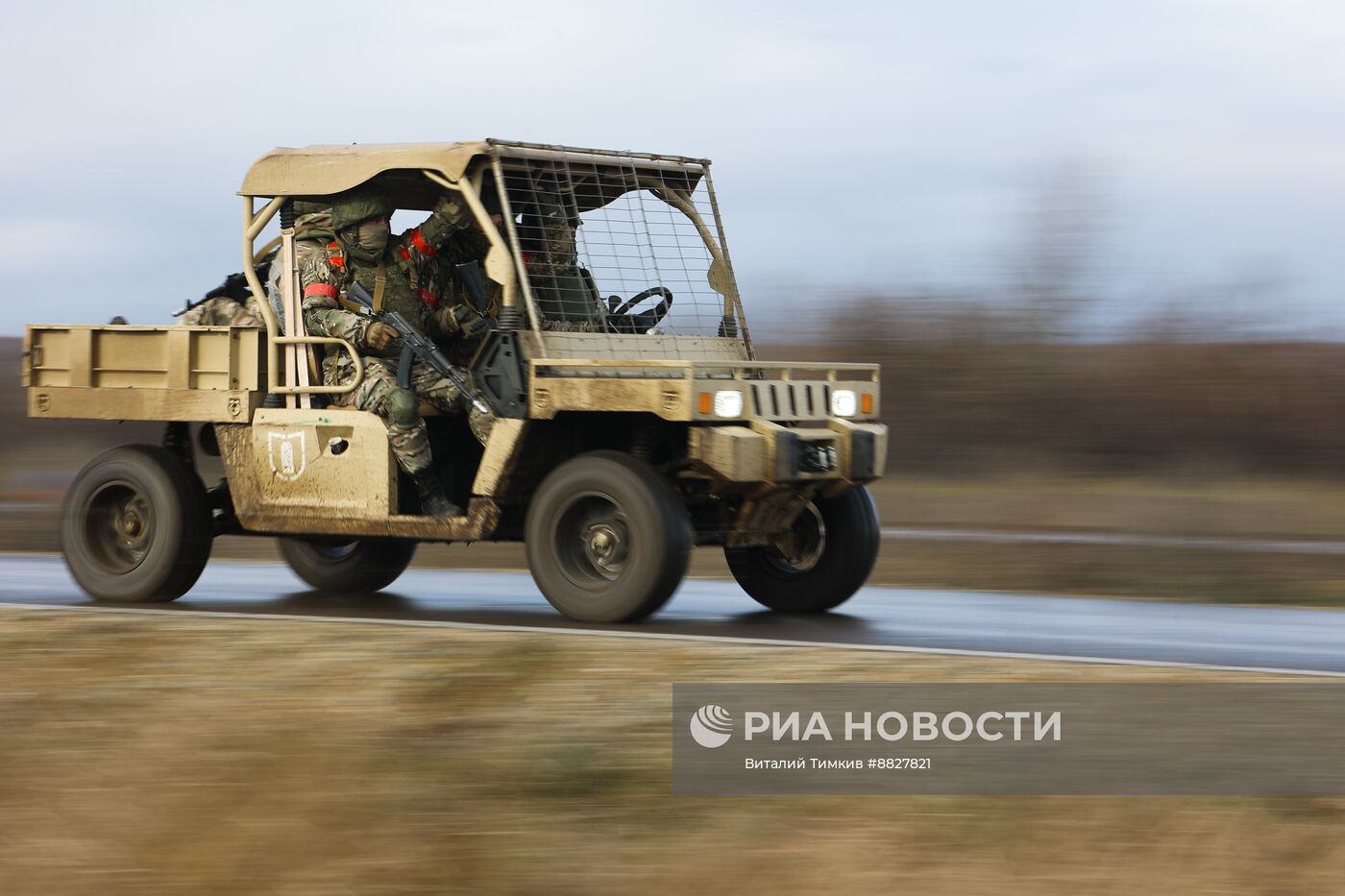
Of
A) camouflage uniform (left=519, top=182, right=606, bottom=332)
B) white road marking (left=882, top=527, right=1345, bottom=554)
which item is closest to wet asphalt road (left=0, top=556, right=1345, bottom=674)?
camouflage uniform (left=519, top=182, right=606, bottom=332)

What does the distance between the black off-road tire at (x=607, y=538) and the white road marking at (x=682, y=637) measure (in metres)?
0.23

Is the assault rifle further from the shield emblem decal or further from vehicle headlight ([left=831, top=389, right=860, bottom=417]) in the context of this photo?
vehicle headlight ([left=831, top=389, right=860, bottom=417])

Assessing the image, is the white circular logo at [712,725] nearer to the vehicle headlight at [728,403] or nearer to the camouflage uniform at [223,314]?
the vehicle headlight at [728,403]

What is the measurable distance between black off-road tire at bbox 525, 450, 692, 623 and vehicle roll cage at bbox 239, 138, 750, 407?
3.11 feet

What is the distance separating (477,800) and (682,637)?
2.25 meters

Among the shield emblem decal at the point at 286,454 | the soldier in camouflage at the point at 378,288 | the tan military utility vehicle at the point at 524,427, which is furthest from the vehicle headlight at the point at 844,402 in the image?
the shield emblem decal at the point at 286,454

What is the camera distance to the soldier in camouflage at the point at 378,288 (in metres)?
10.7

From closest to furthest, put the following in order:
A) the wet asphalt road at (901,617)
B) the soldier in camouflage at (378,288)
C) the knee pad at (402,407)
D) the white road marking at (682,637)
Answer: the white road marking at (682,637) → the wet asphalt road at (901,617) → the knee pad at (402,407) → the soldier in camouflage at (378,288)

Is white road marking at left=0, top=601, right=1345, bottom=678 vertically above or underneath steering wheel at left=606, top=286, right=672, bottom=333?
underneath

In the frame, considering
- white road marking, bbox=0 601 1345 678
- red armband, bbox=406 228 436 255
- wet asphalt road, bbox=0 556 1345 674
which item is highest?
red armband, bbox=406 228 436 255

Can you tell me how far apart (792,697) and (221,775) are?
227 cm

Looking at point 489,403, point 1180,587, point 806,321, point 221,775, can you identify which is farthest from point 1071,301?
point 221,775

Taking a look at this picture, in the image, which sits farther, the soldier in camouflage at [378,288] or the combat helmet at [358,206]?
the combat helmet at [358,206]

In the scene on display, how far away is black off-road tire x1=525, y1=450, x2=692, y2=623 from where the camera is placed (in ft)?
31.6
